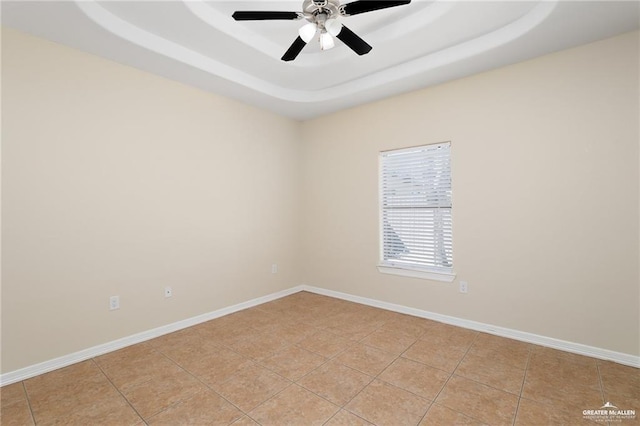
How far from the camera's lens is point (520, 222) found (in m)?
2.97

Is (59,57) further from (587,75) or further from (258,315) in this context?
(587,75)

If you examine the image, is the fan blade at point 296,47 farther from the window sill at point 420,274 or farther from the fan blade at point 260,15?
the window sill at point 420,274

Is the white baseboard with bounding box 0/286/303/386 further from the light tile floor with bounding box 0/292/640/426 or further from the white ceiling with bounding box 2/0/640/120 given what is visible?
the white ceiling with bounding box 2/0/640/120

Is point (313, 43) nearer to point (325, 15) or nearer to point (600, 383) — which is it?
point (325, 15)

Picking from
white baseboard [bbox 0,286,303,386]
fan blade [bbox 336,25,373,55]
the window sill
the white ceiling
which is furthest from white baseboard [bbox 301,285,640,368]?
fan blade [bbox 336,25,373,55]

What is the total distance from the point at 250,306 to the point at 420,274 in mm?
2270

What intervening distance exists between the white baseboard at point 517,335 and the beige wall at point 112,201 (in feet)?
5.91

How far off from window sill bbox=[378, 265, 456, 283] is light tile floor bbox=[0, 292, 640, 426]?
576 mm

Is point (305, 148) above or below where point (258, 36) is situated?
below

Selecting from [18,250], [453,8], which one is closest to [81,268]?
[18,250]

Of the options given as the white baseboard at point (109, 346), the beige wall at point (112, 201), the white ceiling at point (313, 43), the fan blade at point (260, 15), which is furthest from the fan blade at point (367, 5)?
the white baseboard at point (109, 346)

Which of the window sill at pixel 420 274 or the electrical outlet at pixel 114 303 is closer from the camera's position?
the electrical outlet at pixel 114 303

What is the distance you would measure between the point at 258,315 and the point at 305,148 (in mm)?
2644

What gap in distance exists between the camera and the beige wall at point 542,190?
253cm
